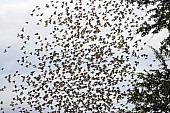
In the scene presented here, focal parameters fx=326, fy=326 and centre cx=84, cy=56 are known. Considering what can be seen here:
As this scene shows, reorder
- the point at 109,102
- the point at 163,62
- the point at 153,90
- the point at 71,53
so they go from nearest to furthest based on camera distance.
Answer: the point at 153,90, the point at 163,62, the point at 109,102, the point at 71,53

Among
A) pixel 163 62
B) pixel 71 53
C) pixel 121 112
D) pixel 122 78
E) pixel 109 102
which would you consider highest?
pixel 71 53

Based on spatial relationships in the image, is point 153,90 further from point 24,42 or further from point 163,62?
point 24,42

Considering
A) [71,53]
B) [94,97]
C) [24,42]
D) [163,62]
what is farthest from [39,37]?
[163,62]

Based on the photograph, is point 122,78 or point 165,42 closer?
point 165,42

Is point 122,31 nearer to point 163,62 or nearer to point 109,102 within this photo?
point 109,102

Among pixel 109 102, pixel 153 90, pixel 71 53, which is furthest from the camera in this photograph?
pixel 71 53

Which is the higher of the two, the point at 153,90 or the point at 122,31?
the point at 122,31

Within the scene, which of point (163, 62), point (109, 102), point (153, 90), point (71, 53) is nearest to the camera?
point (153, 90)

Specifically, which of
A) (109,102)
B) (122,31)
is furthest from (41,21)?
(109,102)

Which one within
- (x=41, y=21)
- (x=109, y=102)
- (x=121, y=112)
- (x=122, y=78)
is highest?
(x=41, y=21)
